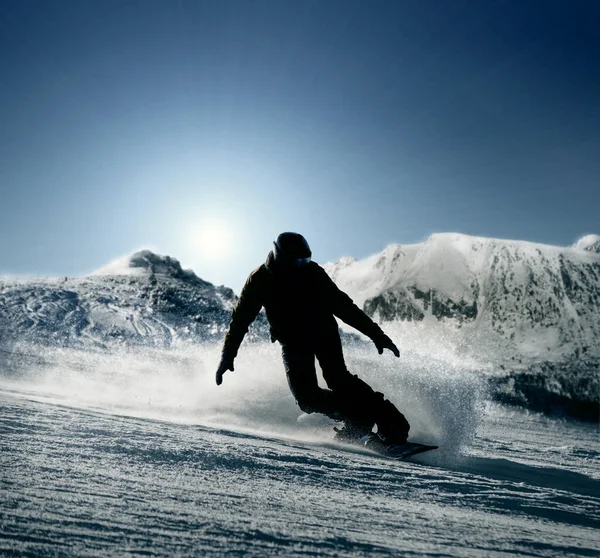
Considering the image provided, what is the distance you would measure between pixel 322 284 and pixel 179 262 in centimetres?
6720

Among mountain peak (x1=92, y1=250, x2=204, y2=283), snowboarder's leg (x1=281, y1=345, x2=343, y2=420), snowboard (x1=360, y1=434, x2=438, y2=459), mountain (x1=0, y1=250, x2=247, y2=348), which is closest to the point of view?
snowboard (x1=360, y1=434, x2=438, y2=459)

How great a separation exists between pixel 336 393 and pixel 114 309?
41.1 metres

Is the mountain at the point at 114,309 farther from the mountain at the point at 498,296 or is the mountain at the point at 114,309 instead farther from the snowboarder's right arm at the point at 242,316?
the mountain at the point at 498,296

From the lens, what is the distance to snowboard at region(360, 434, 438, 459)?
3.26 meters

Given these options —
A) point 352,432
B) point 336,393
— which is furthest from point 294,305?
point 352,432

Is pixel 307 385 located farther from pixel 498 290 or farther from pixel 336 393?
pixel 498 290

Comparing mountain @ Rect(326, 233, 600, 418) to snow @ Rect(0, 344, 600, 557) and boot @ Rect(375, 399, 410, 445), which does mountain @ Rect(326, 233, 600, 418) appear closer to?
boot @ Rect(375, 399, 410, 445)

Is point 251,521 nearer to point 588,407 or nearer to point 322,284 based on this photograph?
point 322,284

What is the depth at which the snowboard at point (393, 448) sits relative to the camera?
3.26 metres

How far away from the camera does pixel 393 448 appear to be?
336 centimetres

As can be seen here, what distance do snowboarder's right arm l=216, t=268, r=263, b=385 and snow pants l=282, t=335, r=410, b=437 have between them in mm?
467

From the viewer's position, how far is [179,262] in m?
67.9

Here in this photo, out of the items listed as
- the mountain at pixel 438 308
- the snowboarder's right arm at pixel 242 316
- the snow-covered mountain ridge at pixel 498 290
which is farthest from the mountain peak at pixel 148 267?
the snowboarder's right arm at pixel 242 316

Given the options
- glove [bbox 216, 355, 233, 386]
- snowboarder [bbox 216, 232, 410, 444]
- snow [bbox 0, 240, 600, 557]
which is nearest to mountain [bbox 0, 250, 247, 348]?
snow [bbox 0, 240, 600, 557]
